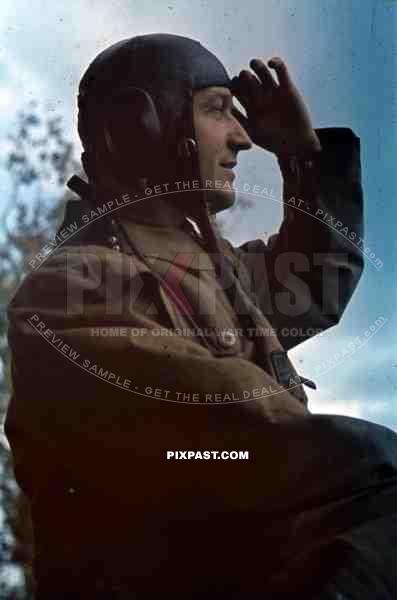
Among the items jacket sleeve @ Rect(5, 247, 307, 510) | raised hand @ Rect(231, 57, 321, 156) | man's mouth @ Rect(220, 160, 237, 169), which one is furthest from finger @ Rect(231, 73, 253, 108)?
jacket sleeve @ Rect(5, 247, 307, 510)

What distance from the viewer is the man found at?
1730 mm

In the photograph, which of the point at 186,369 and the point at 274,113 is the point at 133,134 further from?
the point at 186,369

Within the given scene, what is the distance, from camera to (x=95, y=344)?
1818 millimetres

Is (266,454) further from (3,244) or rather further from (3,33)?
(3,33)

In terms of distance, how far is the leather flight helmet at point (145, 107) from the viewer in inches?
76.9

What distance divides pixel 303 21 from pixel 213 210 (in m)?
0.47

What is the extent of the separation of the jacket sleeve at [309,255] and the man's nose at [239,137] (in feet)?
0.28

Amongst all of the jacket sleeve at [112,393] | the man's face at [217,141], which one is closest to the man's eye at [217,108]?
the man's face at [217,141]

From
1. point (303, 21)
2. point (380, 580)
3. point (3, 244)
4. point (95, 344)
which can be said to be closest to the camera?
point (380, 580)

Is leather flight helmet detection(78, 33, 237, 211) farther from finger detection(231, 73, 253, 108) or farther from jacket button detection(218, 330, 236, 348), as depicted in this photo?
jacket button detection(218, 330, 236, 348)

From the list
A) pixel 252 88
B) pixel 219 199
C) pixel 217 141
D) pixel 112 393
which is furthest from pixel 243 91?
pixel 112 393

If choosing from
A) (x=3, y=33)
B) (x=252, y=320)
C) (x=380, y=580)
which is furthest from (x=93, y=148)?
(x=380, y=580)

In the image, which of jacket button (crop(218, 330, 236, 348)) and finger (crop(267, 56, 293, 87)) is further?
finger (crop(267, 56, 293, 87))

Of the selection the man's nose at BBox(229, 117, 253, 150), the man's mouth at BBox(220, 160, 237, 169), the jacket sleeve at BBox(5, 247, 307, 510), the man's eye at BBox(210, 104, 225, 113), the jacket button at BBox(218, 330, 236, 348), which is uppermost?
the man's eye at BBox(210, 104, 225, 113)
